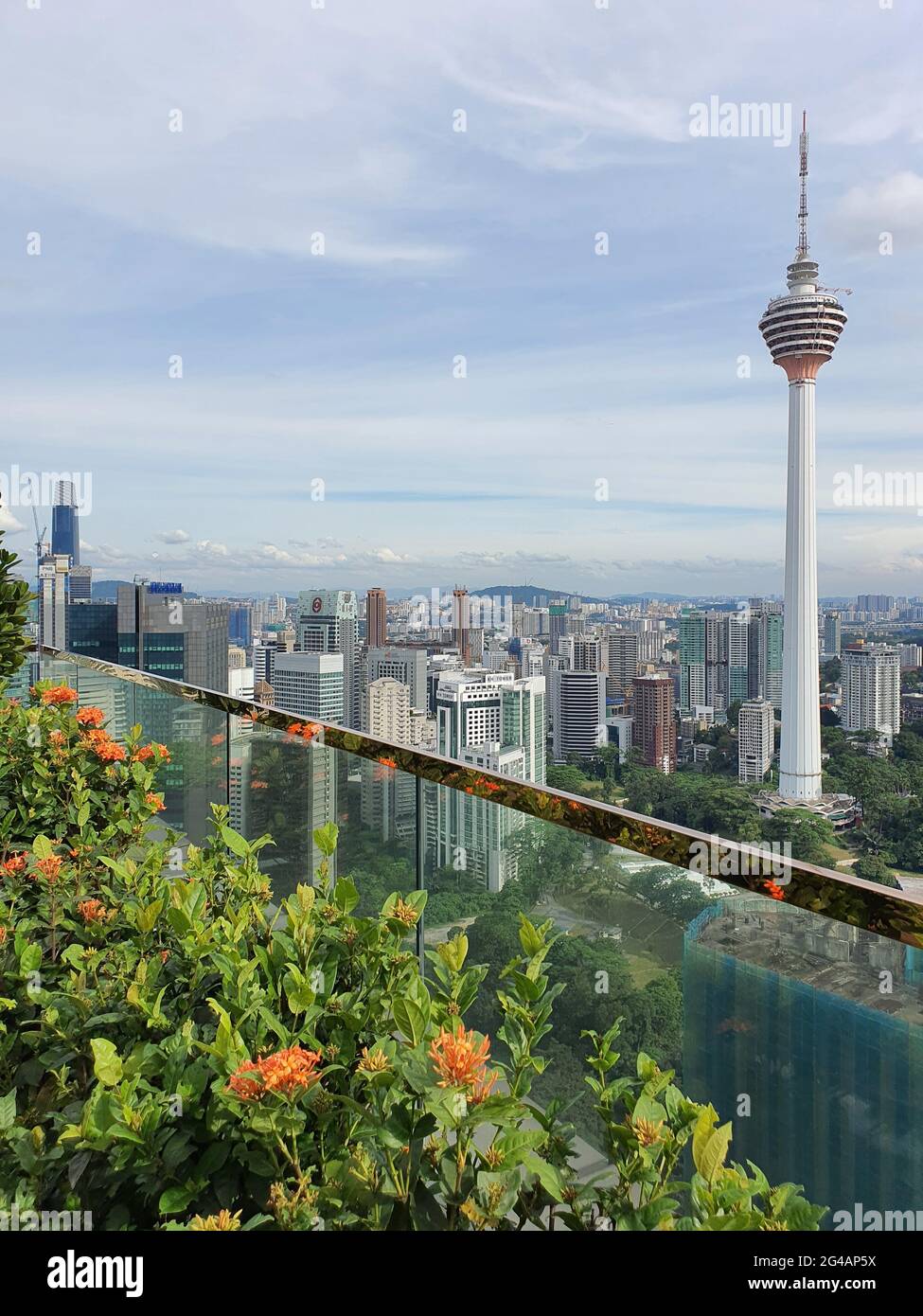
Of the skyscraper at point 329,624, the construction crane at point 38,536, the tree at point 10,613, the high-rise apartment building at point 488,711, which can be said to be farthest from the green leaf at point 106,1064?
the skyscraper at point 329,624

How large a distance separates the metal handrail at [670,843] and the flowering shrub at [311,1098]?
0.97 feet

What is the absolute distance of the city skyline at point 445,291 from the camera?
936cm

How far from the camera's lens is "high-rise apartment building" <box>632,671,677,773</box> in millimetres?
24109

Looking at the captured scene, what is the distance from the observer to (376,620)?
1958 centimetres

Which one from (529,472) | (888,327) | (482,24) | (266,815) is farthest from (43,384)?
(888,327)

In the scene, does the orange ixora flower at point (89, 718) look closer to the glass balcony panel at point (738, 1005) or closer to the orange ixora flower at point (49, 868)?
the orange ixora flower at point (49, 868)

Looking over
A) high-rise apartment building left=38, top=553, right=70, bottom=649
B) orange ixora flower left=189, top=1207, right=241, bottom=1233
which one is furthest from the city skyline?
orange ixora flower left=189, top=1207, right=241, bottom=1233

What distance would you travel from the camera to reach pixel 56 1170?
3.63ft

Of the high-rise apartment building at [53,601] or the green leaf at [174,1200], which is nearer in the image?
the green leaf at [174,1200]

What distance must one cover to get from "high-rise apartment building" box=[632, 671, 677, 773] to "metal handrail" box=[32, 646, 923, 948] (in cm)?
2186

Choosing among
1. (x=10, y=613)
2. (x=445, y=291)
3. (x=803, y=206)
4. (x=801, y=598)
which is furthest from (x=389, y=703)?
Answer: (x=803, y=206)

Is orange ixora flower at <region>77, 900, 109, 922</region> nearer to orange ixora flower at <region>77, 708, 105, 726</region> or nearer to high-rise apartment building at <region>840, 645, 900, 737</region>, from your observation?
orange ixora flower at <region>77, 708, 105, 726</region>
